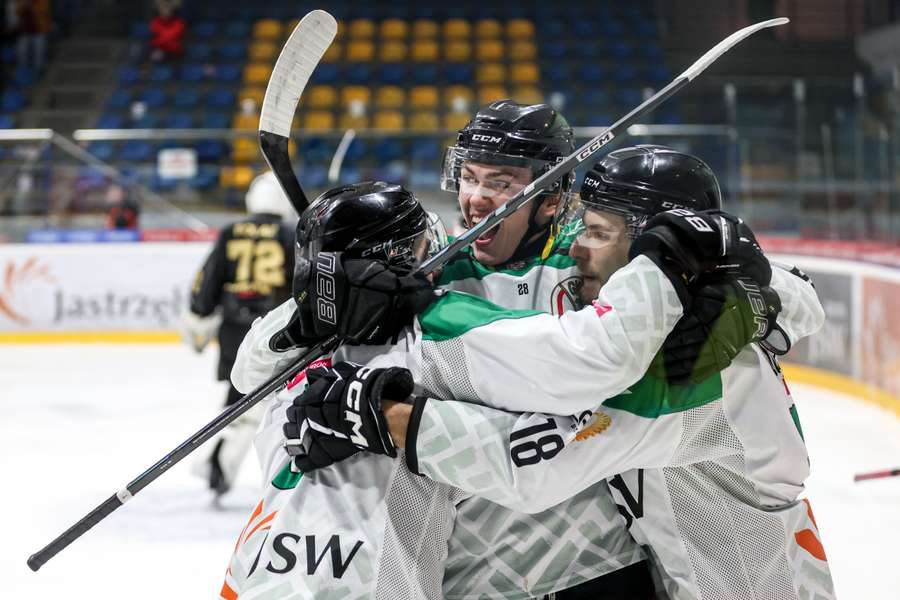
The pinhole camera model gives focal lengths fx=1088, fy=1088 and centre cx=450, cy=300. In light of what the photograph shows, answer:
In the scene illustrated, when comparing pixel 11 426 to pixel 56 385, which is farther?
pixel 56 385

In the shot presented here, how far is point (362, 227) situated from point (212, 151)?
7.06m

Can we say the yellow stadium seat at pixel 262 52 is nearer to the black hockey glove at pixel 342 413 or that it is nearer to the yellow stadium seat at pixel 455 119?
the yellow stadium seat at pixel 455 119

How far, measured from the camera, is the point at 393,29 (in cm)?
1248

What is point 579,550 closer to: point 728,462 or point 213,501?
point 728,462

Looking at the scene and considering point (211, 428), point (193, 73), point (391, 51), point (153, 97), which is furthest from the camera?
point (391, 51)

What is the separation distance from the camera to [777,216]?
7.01 meters

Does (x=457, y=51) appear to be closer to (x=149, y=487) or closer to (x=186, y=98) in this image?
(x=186, y=98)

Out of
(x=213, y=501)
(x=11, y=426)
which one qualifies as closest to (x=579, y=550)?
(x=213, y=501)

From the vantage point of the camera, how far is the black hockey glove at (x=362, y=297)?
1.41 meters

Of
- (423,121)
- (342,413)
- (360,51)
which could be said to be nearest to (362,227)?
(342,413)

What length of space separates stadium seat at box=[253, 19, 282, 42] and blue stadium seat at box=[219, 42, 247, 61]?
0.96 feet

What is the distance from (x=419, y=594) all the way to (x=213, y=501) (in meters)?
2.77

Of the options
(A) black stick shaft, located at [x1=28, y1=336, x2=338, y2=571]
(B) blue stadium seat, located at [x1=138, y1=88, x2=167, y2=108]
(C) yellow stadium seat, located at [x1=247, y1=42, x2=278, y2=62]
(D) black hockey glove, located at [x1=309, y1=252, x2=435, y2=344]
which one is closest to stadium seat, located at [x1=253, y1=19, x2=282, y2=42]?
(C) yellow stadium seat, located at [x1=247, y1=42, x2=278, y2=62]

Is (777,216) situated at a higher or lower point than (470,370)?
lower
